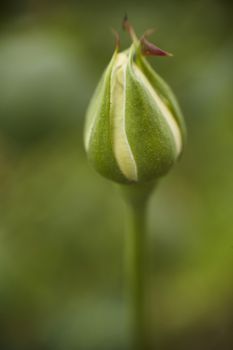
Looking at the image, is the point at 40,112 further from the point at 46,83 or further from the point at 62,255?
the point at 62,255

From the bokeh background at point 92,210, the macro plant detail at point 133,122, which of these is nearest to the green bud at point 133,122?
the macro plant detail at point 133,122

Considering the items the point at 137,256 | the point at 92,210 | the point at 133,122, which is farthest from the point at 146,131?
the point at 92,210

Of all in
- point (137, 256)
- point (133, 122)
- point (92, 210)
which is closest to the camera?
point (133, 122)

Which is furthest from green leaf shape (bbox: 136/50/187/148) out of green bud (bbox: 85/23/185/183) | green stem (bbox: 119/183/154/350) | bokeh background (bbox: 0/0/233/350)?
bokeh background (bbox: 0/0/233/350)

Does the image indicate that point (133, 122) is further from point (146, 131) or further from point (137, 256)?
point (137, 256)

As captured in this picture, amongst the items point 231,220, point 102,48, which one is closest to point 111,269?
point 231,220

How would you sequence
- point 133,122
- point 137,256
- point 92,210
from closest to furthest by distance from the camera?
point 133,122
point 137,256
point 92,210

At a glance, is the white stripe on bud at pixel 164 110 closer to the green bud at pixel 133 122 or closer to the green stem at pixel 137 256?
the green bud at pixel 133 122
